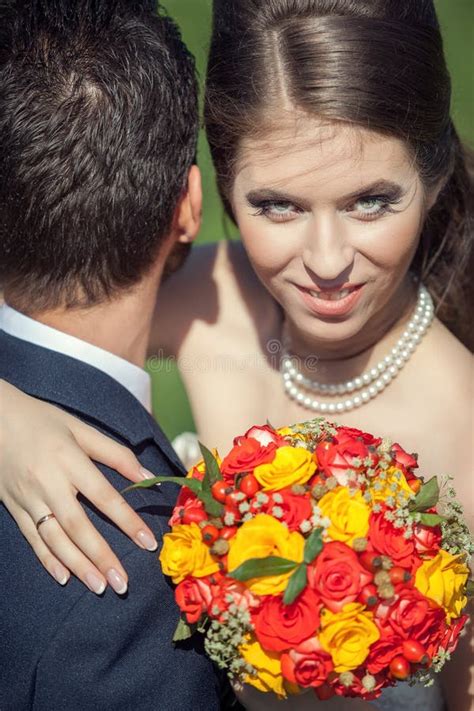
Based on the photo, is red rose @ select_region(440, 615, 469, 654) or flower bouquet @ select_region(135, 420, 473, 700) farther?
red rose @ select_region(440, 615, 469, 654)

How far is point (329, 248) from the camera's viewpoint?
3369 mm

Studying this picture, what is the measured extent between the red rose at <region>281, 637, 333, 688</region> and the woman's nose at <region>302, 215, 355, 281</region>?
4.56 ft

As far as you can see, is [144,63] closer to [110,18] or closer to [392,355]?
[110,18]

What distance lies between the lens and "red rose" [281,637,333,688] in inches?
96.9

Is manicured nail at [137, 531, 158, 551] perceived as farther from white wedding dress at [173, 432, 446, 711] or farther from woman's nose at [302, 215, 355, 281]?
white wedding dress at [173, 432, 446, 711]

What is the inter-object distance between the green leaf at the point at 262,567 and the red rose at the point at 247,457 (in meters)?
0.31

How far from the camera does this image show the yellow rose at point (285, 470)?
2.63 m

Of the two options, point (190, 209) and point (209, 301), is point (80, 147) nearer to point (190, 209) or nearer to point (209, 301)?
point (190, 209)

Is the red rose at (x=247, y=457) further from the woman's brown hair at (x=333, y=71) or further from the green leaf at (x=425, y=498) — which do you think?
the woman's brown hair at (x=333, y=71)

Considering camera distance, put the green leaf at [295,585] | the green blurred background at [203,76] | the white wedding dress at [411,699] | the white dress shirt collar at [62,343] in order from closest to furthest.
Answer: the green leaf at [295,585] < the white dress shirt collar at [62,343] < the white wedding dress at [411,699] < the green blurred background at [203,76]

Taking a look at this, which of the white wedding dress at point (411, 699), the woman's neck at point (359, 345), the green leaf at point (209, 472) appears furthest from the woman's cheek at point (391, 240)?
the white wedding dress at point (411, 699)

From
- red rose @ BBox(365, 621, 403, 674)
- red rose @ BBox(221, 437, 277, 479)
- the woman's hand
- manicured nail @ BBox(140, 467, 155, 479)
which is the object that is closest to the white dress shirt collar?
the woman's hand

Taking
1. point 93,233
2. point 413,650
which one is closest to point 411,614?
point 413,650

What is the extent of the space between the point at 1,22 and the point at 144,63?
1.61 feet
